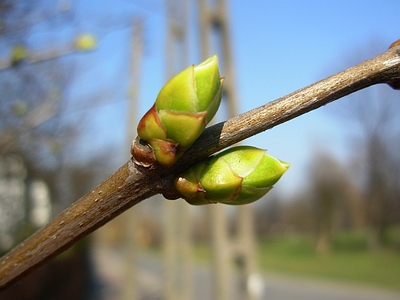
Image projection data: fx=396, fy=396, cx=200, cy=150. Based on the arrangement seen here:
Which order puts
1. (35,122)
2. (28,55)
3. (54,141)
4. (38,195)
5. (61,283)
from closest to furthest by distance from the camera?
1. (28,55)
2. (35,122)
3. (54,141)
4. (61,283)
5. (38,195)

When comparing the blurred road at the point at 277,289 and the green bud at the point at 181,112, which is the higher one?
the green bud at the point at 181,112

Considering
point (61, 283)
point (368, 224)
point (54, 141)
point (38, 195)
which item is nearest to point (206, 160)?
point (54, 141)

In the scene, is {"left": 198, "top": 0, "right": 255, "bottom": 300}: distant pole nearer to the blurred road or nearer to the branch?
the branch

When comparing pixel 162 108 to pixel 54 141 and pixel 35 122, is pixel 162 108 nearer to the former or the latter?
pixel 35 122

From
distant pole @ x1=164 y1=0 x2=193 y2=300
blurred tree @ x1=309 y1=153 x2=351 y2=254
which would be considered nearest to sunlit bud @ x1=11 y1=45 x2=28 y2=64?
distant pole @ x1=164 y1=0 x2=193 y2=300

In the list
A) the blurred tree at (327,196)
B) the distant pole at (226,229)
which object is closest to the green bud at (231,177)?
the distant pole at (226,229)

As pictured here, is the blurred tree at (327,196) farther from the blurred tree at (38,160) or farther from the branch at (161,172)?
the branch at (161,172)

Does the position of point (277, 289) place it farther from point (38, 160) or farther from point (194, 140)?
point (194, 140)
